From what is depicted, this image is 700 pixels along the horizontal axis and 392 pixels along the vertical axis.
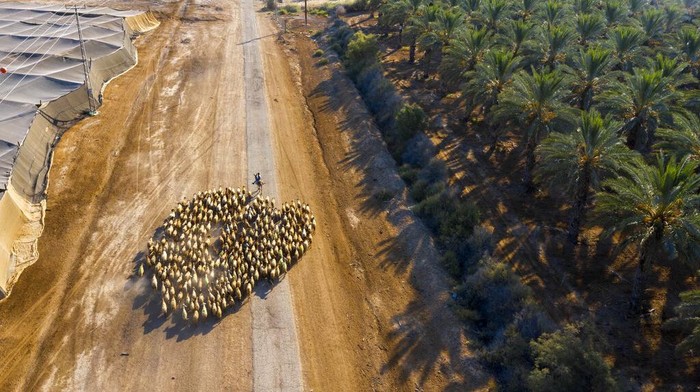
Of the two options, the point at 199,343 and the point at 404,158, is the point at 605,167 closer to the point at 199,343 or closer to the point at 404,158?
the point at 404,158

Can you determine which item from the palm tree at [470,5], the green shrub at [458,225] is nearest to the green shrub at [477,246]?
the green shrub at [458,225]

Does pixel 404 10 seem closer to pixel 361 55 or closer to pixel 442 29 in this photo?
pixel 361 55

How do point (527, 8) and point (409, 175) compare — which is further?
point (527, 8)

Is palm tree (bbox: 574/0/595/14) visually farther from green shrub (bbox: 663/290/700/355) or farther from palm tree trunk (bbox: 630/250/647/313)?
green shrub (bbox: 663/290/700/355)

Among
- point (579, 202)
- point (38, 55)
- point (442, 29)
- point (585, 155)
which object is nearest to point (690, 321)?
point (579, 202)

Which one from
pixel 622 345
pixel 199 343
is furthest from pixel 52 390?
pixel 622 345

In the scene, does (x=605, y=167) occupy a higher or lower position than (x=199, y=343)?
higher
